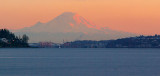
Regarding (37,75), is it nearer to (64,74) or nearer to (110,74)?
(64,74)

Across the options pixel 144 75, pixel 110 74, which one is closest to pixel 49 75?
pixel 110 74

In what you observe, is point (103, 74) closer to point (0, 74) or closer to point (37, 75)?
point (37, 75)

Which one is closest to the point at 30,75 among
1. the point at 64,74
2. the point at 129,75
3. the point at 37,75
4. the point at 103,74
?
the point at 37,75

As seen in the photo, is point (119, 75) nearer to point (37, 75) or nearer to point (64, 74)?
point (64, 74)

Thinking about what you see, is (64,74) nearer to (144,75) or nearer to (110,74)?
(110,74)

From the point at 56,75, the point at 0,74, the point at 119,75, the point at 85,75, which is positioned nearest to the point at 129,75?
the point at 119,75
